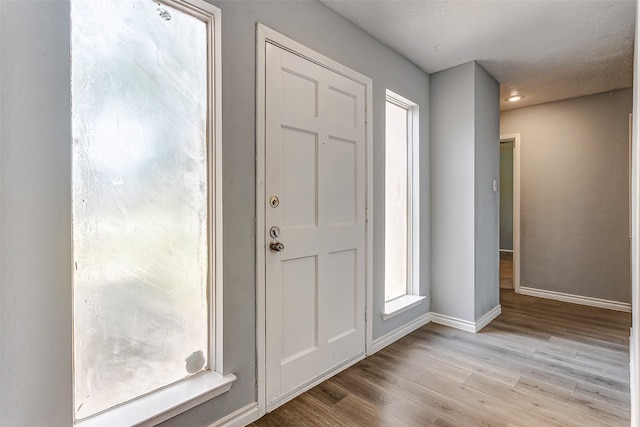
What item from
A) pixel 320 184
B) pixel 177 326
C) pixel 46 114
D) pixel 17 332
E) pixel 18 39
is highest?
pixel 18 39

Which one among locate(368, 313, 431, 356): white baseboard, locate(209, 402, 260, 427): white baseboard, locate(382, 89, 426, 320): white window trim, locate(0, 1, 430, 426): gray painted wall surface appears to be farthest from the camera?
locate(382, 89, 426, 320): white window trim

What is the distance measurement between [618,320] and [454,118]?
2.55 metres

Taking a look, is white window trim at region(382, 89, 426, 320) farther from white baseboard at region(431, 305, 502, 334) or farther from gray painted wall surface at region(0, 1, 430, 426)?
gray painted wall surface at region(0, 1, 430, 426)

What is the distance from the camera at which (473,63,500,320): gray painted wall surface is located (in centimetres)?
283

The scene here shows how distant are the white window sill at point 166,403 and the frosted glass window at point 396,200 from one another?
167 centimetres

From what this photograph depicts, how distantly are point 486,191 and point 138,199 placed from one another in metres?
2.91

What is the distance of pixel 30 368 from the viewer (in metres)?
1.03

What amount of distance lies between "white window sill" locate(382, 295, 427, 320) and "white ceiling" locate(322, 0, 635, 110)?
211 centimetres

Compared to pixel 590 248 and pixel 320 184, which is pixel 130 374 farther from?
pixel 590 248

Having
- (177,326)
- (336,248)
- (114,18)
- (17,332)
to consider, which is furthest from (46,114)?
(336,248)

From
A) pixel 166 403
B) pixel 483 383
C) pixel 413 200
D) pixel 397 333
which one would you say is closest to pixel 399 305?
pixel 397 333

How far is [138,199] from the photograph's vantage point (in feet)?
4.36

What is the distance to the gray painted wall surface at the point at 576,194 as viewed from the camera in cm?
338

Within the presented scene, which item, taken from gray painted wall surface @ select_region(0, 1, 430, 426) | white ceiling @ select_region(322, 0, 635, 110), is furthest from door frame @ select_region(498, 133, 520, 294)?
gray painted wall surface @ select_region(0, 1, 430, 426)
